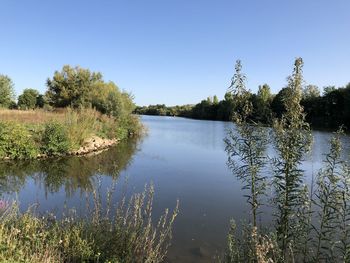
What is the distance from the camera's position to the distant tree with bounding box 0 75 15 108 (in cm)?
3981

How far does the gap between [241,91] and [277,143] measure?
955 millimetres

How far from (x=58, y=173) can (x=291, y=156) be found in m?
12.0

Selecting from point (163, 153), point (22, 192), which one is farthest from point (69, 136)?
point (22, 192)

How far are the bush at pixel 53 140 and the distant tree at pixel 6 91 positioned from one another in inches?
954

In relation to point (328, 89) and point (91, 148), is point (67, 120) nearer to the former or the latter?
point (91, 148)

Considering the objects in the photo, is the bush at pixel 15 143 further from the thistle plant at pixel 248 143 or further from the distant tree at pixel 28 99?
the distant tree at pixel 28 99

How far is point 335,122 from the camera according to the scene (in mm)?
52969

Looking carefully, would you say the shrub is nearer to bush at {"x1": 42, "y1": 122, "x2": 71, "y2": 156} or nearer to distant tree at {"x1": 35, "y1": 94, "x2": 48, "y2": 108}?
bush at {"x1": 42, "y1": 122, "x2": 71, "y2": 156}

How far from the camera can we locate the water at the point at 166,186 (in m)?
7.82

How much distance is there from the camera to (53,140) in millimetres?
18250

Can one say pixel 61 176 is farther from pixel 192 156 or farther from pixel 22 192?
pixel 192 156

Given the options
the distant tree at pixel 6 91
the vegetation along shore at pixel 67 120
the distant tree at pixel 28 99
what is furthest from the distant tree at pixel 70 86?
the distant tree at pixel 28 99

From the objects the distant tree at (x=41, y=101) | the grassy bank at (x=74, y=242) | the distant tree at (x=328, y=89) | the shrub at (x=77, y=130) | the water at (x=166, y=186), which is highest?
the distant tree at (x=328, y=89)

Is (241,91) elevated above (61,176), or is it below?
above
